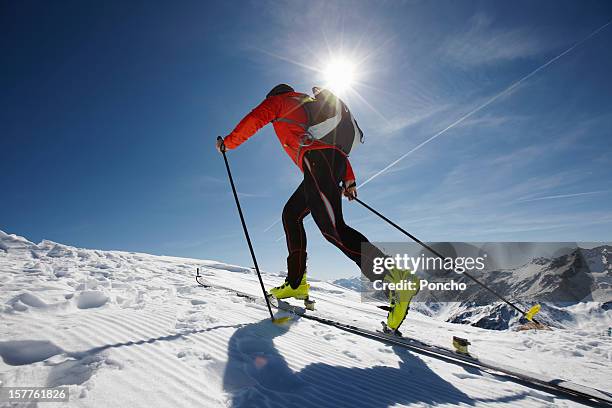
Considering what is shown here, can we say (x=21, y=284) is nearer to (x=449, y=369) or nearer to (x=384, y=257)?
(x=384, y=257)

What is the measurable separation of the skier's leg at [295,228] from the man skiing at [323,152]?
0.66 meters

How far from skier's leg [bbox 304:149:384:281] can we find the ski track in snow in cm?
97

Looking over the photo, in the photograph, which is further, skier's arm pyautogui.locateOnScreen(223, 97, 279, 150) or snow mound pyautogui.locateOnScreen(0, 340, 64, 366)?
skier's arm pyautogui.locateOnScreen(223, 97, 279, 150)

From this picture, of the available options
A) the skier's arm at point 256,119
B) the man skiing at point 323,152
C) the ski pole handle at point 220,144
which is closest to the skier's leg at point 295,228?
the man skiing at point 323,152

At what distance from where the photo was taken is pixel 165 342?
238 cm

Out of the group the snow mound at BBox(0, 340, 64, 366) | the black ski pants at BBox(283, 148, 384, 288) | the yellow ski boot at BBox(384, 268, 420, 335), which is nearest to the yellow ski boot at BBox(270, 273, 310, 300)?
the black ski pants at BBox(283, 148, 384, 288)

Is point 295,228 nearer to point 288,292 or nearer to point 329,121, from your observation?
point 288,292

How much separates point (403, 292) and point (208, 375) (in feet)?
7.51

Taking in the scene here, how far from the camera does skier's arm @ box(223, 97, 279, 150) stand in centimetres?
388

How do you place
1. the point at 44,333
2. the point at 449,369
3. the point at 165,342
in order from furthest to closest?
the point at 449,369 → the point at 165,342 → the point at 44,333

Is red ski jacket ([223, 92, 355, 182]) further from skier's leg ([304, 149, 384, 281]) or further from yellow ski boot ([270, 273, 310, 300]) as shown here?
yellow ski boot ([270, 273, 310, 300])

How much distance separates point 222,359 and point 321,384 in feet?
2.47

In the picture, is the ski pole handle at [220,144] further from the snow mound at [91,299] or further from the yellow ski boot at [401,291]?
the yellow ski boot at [401,291]

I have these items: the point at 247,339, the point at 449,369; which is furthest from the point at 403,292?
the point at 247,339
